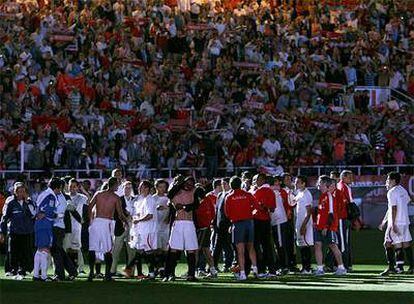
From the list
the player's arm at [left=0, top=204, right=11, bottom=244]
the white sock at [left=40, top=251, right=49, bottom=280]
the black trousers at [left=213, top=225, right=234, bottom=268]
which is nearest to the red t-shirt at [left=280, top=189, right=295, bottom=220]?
the black trousers at [left=213, top=225, right=234, bottom=268]

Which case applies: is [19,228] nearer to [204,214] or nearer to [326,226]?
[204,214]

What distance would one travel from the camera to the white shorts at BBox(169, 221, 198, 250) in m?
22.0

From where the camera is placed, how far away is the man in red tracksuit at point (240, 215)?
73.7 ft

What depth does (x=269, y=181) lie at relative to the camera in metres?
24.3

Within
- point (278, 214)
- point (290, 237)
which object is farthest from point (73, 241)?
point (290, 237)

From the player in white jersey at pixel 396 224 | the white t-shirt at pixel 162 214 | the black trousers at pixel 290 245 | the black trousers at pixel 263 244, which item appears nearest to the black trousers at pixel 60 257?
the white t-shirt at pixel 162 214

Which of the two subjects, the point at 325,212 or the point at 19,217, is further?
the point at 325,212

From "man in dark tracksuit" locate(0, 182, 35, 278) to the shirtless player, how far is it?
4.62ft

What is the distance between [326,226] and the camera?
2353cm

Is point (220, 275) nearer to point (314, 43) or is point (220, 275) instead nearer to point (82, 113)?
point (82, 113)

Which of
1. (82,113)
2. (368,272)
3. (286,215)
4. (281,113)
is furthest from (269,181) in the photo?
(281,113)

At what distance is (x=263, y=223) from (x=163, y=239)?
6.42ft

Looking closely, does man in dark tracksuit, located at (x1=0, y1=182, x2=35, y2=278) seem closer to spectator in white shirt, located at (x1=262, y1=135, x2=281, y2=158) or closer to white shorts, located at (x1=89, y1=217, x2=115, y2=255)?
white shorts, located at (x1=89, y1=217, x2=115, y2=255)

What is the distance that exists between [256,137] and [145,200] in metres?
14.3
